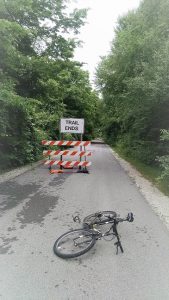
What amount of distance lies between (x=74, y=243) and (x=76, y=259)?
36 cm

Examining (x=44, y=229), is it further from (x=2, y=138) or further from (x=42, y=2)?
(x=42, y=2)

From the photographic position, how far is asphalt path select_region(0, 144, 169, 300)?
346cm

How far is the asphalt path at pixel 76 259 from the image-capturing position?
11.4ft

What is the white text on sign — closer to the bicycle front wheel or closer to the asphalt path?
the asphalt path

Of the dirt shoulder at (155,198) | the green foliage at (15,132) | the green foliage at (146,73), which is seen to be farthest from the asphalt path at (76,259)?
the green foliage at (146,73)

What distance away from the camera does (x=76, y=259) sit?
4.29 metres

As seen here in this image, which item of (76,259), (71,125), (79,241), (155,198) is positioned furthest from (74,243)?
(71,125)

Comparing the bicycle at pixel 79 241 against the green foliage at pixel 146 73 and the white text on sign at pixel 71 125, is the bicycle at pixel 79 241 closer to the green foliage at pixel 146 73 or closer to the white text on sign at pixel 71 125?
the green foliage at pixel 146 73

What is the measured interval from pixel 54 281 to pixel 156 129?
1316 centimetres

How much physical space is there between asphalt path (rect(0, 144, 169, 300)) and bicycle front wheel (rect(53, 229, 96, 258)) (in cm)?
10

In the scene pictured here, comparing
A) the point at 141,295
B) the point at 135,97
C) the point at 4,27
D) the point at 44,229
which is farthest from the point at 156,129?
the point at 141,295

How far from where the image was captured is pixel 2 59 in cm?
1022

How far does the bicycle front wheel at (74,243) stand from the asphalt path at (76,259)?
3.8 inches

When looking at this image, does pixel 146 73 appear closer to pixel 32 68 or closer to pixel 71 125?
pixel 71 125
